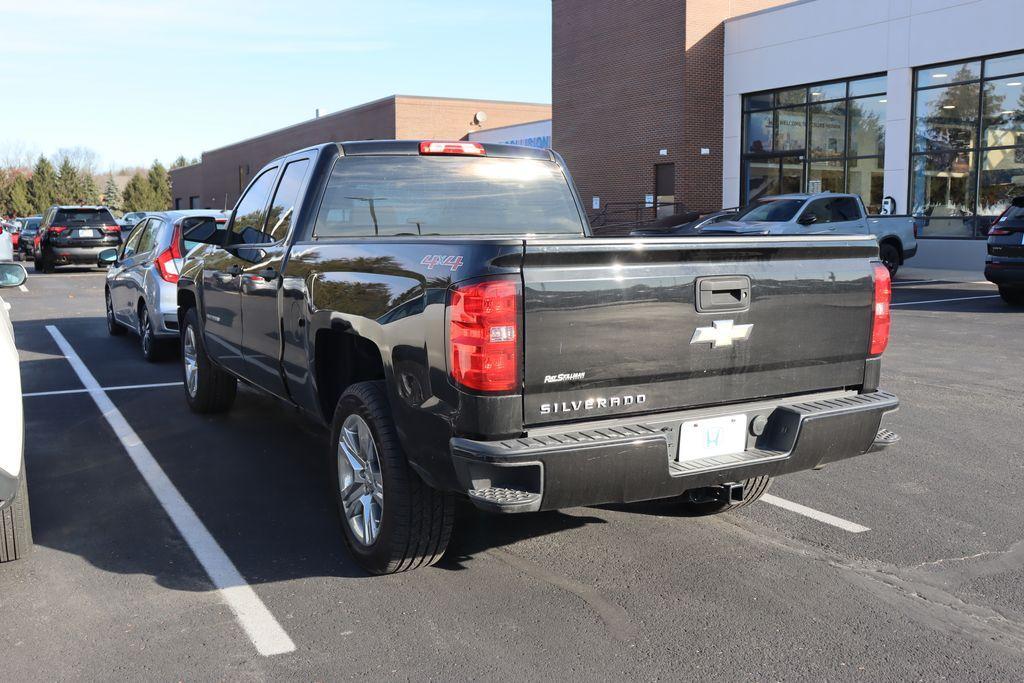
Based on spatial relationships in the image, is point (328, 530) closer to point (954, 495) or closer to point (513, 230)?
point (513, 230)

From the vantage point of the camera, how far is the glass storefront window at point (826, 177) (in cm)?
2781

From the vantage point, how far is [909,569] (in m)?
4.35

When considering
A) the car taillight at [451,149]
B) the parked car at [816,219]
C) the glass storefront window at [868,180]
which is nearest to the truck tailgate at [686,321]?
the car taillight at [451,149]

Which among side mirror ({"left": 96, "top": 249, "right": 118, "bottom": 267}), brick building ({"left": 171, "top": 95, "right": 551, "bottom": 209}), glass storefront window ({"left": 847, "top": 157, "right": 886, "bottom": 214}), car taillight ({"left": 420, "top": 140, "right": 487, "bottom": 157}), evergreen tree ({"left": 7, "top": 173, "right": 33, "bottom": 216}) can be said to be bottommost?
side mirror ({"left": 96, "top": 249, "right": 118, "bottom": 267})

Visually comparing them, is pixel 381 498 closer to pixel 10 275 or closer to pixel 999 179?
pixel 10 275

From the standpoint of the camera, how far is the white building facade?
77.0ft

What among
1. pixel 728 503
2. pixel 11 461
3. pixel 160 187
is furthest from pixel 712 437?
pixel 160 187

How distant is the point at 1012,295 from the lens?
1582 cm

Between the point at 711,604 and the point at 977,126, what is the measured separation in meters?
23.7

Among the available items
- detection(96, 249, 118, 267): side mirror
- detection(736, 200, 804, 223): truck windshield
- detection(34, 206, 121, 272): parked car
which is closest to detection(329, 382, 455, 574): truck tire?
detection(96, 249, 118, 267): side mirror

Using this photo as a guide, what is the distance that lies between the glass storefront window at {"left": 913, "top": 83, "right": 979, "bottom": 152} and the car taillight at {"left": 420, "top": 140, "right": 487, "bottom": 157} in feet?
73.2

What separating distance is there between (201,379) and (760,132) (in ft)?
85.1

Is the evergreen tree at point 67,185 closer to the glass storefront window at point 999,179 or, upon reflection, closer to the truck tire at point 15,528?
the glass storefront window at point 999,179

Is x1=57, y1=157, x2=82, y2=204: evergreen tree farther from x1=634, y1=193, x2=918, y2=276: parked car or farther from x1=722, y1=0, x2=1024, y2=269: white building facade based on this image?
x1=634, y1=193, x2=918, y2=276: parked car
